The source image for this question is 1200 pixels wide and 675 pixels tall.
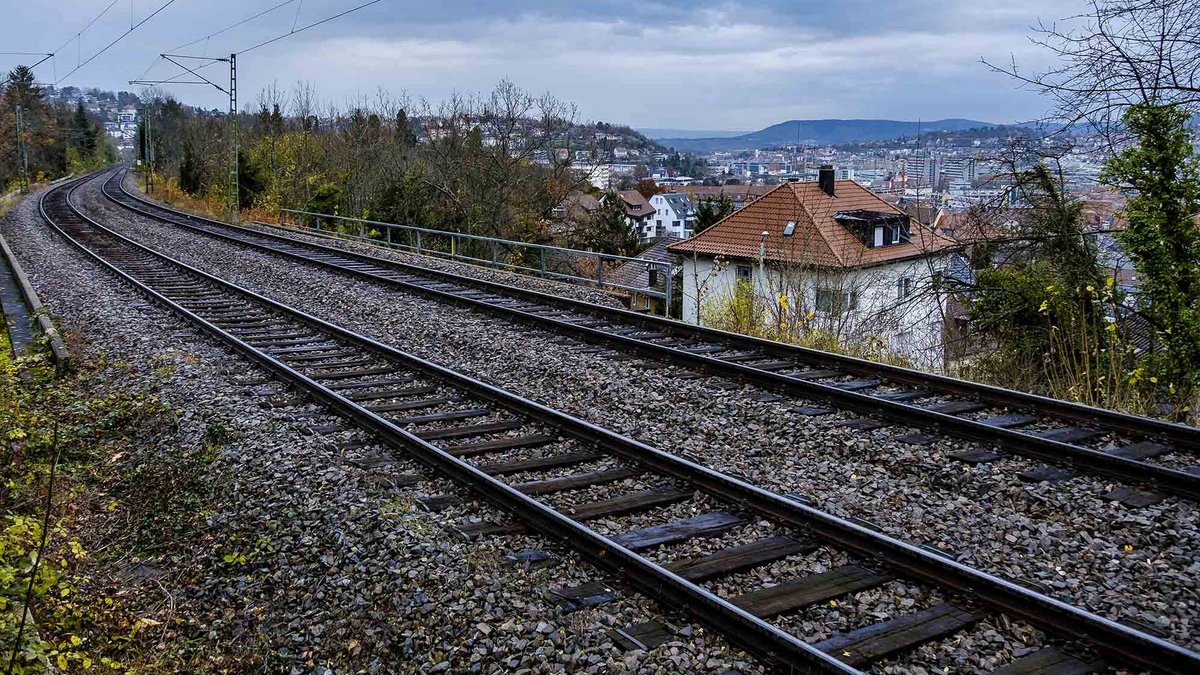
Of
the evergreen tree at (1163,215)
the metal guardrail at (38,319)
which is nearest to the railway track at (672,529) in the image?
the metal guardrail at (38,319)

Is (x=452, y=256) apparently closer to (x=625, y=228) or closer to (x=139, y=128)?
(x=625, y=228)

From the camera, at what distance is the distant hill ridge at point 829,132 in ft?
62.1

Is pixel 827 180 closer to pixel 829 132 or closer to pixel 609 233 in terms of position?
pixel 609 233

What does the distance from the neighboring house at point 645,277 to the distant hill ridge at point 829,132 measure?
488cm

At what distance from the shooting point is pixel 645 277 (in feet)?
137

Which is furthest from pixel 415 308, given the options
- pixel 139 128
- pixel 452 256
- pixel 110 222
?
pixel 139 128

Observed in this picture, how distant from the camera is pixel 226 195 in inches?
1663

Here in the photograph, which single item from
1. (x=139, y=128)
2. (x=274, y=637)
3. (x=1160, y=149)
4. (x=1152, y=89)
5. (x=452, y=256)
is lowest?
(x=274, y=637)

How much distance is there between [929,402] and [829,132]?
60341 mm

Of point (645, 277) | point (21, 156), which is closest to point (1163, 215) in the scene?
point (645, 277)

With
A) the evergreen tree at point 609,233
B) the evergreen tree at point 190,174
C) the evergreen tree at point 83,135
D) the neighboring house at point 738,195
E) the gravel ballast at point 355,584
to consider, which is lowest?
the gravel ballast at point 355,584

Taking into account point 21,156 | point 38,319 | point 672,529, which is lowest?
point 672,529

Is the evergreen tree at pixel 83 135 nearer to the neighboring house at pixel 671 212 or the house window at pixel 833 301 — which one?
the neighboring house at pixel 671 212

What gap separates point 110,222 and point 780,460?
3305 centimetres
